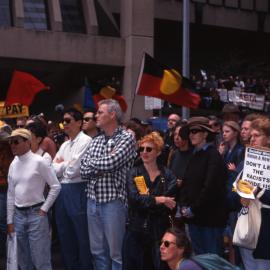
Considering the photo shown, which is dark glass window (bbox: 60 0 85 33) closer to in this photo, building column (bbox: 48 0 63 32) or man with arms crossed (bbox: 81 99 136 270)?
building column (bbox: 48 0 63 32)

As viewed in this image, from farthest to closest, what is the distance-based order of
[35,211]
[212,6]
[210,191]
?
[212,6] < [35,211] < [210,191]

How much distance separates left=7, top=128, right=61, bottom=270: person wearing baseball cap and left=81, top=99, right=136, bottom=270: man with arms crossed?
1.54 ft

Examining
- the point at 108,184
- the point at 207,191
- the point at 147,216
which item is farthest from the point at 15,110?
the point at 207,191

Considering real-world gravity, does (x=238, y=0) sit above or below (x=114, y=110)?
above

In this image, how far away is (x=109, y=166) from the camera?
684cm

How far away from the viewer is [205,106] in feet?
57.3

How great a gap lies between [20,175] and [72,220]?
87 centimetres

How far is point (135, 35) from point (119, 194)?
19.2 m

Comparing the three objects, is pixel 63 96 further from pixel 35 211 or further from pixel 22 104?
pixel 35 211

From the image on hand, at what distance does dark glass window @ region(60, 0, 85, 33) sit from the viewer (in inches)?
1053

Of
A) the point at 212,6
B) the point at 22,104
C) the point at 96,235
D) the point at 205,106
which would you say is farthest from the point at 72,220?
the point at 212,6

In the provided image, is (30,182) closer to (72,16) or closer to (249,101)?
(249,101)

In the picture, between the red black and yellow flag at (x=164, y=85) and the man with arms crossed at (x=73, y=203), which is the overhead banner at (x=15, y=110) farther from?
the man with arms crossed at (x=73, y=203)

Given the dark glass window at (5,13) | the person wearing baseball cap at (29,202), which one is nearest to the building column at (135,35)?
the dark glass window at (5,13)
